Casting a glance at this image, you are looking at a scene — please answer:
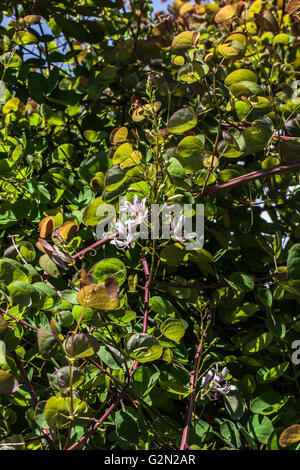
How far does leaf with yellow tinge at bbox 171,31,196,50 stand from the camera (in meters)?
1.01

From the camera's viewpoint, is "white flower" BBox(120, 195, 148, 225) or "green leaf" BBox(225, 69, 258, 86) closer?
"white flower" BBox(120, 195, 148, 225)

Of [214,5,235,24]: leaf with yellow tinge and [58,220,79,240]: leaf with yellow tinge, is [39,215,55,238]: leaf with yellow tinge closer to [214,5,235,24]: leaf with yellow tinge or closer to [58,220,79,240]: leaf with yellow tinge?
[58,220,79,240]: leaf with yellow tinge

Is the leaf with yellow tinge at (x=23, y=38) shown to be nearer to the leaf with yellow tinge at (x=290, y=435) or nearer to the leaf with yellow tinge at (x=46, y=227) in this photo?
the leaf with yellow tinge at (x=46, y=227)

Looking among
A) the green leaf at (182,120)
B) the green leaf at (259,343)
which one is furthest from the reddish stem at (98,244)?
the green leaf at (259,343)

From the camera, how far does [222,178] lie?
97cm

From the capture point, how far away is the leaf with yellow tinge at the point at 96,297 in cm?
68

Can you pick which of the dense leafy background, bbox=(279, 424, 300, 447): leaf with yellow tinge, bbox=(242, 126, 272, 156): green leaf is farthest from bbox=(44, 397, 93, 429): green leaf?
bbox=(242, 126, 272, 156): green leaf

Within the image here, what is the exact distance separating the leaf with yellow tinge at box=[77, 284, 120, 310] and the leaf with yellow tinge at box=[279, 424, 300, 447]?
36cm

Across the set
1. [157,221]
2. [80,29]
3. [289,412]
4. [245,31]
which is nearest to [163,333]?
[157,221]

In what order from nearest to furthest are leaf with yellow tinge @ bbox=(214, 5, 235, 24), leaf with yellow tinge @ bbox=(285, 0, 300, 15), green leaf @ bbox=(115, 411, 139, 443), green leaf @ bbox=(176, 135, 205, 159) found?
green leaf @ bbox=(115, 411, 139, 443) < green leaf @ bbox=(176, 135, 205, 159) < leaf with yellow tinge @ bbox=(285, 0, 300, 15) < leaf with yellow tinge @ bbox=(214, 5, 235, 24)

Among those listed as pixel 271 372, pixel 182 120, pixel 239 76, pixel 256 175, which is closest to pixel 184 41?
pixel 239 76

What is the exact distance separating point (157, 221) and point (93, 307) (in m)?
0.22

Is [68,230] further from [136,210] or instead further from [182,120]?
[182,120]
